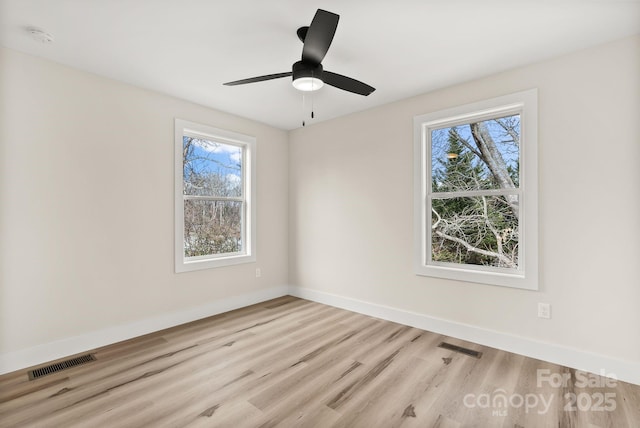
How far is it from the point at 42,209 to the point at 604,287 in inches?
188

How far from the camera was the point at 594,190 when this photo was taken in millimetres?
2475

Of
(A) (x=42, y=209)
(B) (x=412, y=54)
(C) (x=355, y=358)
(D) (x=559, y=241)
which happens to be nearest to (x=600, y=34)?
(B) (x=412, y=54)

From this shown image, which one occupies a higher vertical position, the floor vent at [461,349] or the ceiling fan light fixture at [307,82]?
the ceiling fan light fixture at [307,82]

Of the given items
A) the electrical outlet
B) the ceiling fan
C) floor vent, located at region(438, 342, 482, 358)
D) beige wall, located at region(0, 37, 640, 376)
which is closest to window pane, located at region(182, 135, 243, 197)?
beige wall, located at region(0, 37, 640, 376)

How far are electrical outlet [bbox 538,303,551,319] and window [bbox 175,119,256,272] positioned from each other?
133 inches

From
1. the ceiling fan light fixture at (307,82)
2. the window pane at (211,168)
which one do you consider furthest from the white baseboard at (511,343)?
the ceiling fan light fixture at (307,82)

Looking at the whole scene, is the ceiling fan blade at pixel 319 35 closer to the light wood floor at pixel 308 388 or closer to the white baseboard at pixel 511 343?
the light wood floor at pixel 308 388

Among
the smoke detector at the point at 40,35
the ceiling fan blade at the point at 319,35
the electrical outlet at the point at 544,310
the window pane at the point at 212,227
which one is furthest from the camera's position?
the window pane at the point at 212,227

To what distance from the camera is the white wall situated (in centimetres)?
251

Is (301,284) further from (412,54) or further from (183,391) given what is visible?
(412,54)

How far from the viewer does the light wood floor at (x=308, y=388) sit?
1910mm

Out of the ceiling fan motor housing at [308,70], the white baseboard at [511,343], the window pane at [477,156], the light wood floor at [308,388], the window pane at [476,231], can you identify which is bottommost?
the light wood floor at [308,388]

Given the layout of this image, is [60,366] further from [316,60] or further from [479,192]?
[479,192]

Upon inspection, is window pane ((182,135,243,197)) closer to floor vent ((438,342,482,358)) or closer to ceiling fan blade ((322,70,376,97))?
ceiling fan blade ((322,70,376,97))
